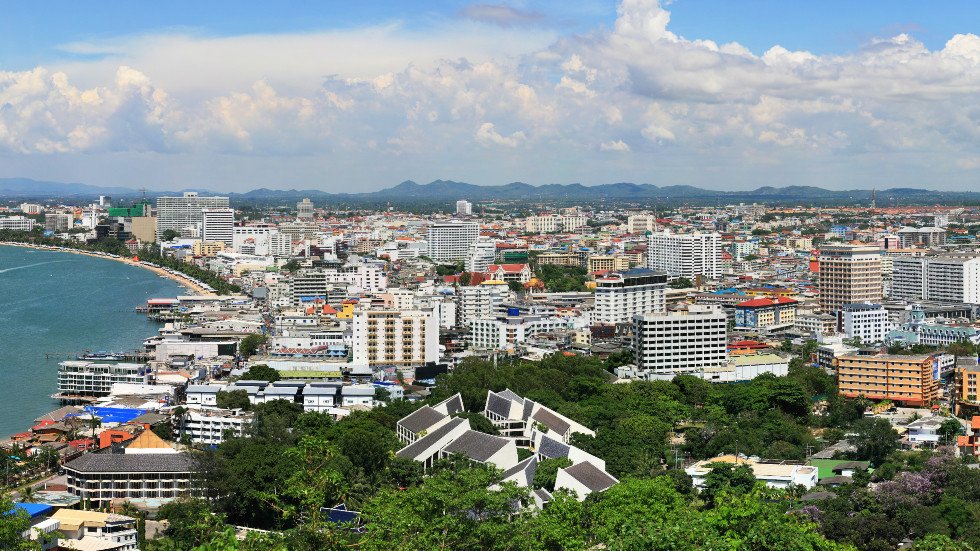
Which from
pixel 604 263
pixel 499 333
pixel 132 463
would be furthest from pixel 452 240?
pixel 132 463

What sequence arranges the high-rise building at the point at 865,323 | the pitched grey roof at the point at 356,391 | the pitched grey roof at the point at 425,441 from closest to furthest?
the pitched grey roof at the point at 425,441 < the pitched grey roof at the point at 356,391 < the high-rise building at the point at 865,323

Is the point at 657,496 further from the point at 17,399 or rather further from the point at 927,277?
the point at 927,277

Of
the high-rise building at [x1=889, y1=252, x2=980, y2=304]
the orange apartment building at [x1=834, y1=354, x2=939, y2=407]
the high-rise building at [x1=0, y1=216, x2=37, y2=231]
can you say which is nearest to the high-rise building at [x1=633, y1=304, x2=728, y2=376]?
the orange apartment building at [x1=834, y1=354, x2=939, y2=407]

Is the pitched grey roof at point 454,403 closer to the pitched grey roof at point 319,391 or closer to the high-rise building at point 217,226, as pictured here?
Result: the pitched grey roof at point 319,391

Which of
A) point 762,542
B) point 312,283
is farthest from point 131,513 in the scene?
point 312,283

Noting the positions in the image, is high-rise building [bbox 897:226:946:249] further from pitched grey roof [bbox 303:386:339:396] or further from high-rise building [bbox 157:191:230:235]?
high-rise building [bbox 157:191:230:235]

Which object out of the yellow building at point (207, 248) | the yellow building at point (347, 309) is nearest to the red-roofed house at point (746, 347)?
the yellow building at point (347, 309)
